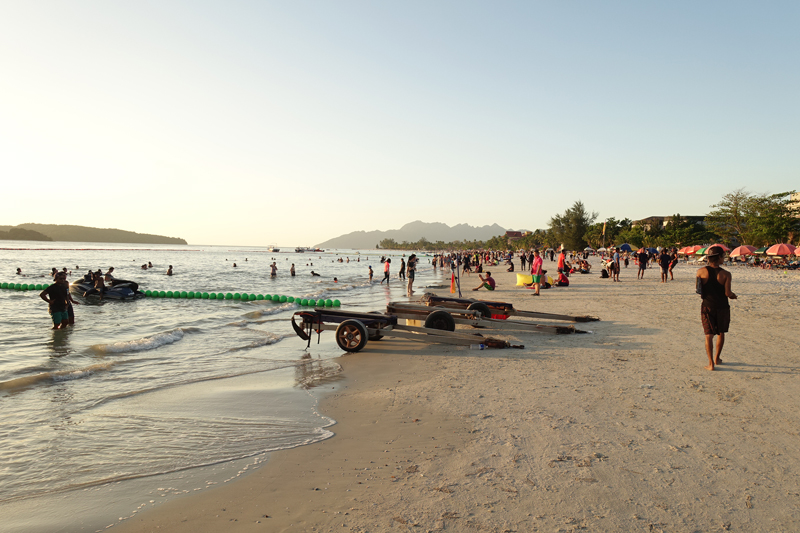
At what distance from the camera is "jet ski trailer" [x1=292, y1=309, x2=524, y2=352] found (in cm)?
864

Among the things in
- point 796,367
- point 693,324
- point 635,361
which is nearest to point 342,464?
point 635,361

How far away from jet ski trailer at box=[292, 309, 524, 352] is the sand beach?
116 cm

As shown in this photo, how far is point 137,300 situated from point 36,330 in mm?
9881

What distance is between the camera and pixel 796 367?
6.49m

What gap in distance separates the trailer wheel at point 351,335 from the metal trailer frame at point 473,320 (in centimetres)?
181

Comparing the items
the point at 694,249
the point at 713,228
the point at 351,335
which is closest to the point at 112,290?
the point at 351,335

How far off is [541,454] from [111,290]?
22.6 meters

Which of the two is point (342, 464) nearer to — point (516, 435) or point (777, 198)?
point (516, 435)

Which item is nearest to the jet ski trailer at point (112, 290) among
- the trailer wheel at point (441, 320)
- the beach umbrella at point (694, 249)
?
the trailer wheel at point (441, 320)

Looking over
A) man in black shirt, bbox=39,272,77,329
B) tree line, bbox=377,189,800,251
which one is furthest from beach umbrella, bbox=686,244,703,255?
man in black shirt, bbox=39,272,77,329

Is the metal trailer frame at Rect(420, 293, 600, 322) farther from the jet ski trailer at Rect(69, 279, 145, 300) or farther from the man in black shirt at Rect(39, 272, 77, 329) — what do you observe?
the jet ski trailer at Rect(69, 279, 145, 300)

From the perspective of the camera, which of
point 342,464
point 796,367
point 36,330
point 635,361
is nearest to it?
point 342,464

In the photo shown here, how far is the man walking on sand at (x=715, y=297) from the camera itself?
20.8 ft

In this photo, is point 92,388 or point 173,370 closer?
point 92,388
